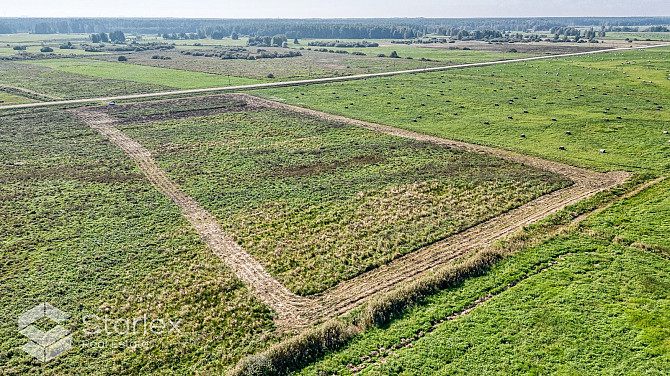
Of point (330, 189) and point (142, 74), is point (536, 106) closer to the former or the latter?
point (330, 189)

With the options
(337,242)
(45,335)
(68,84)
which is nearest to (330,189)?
(337,242)

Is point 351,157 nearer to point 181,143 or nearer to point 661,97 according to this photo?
point 181,143

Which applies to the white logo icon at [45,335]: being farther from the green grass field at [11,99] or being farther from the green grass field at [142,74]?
the green grass field at [142,74]

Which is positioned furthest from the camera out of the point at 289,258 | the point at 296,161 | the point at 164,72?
the point at 164,72

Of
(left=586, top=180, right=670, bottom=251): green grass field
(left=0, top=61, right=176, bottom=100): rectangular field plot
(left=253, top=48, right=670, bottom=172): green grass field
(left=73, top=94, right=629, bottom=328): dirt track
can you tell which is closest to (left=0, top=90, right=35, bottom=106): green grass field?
(left=0, top=61, right=176, bottom=100): rectangular field plot

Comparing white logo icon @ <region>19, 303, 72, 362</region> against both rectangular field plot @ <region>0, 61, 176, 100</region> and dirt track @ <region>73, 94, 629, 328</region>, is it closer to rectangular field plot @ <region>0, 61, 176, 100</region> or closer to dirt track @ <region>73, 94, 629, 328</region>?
dirt track @ <region>73, 94, 629, 328</region>

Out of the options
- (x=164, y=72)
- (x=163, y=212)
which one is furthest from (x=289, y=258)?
→ (x=164, y=72)

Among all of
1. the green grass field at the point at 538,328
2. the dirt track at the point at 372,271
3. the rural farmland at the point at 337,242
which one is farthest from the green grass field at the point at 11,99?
the green grass field at the point at 538,328
